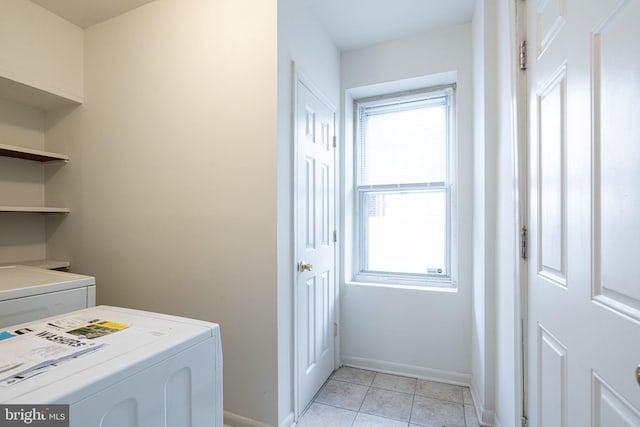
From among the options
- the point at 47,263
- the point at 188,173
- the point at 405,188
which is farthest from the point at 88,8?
the point at 405,188

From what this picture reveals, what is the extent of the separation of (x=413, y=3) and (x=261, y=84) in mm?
1238

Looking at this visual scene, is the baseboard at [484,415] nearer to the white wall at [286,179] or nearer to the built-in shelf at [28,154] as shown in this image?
the white wall at [286,179]

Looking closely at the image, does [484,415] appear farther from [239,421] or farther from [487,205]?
[239,421]

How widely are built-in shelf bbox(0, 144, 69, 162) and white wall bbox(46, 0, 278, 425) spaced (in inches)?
4.2

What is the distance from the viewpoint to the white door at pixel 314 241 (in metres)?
1.75

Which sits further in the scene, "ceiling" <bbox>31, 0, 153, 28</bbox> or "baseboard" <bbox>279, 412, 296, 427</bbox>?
"ceiling" <bbox>31, 0, 153, 28</bbox>

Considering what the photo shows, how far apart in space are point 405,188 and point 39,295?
92.5 inches

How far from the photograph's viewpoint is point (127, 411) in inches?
24.7

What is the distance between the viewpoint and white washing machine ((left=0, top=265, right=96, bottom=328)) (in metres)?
1.12

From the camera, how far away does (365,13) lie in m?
1.98

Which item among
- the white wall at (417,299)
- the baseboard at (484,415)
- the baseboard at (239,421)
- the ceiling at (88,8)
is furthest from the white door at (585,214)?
the ceiling at (88,8)

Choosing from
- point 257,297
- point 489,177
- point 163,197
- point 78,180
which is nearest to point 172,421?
point 257,297

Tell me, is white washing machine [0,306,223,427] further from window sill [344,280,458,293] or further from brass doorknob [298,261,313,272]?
window sill [344,280,458,293]

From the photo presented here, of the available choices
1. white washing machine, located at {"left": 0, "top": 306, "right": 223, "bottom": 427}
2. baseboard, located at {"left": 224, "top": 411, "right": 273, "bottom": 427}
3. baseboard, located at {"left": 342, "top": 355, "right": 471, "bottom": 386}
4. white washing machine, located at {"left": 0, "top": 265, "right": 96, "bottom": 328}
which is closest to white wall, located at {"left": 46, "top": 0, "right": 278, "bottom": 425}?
baseboard, located at {"left": 224, "top": 411, "right": 273, "bottom": 427}
